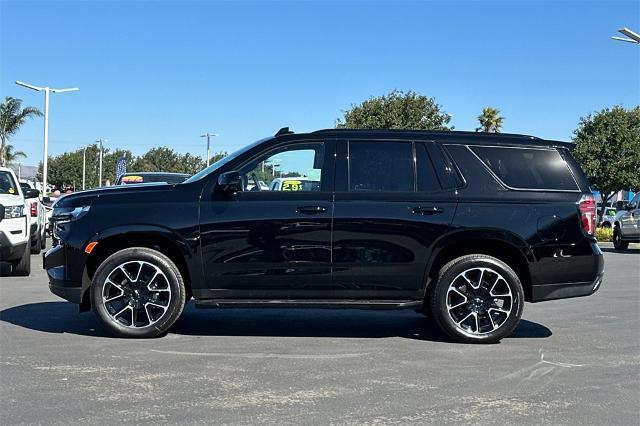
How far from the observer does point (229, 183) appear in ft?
19.2

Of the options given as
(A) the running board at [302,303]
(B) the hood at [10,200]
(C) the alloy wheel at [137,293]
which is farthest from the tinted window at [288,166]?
(B) the hood at [10,200]

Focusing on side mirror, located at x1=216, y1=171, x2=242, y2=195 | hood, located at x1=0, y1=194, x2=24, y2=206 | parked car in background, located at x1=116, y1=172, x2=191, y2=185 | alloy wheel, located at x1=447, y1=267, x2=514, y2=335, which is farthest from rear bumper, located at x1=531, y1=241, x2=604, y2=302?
parked car in background, located at x1=116, y1=172, x2=191, y2=185

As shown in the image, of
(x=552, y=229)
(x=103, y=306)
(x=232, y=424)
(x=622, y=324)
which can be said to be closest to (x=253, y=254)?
(x=103, y=306)

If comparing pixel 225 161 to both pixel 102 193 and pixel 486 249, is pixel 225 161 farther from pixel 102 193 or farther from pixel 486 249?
pixel 486 249

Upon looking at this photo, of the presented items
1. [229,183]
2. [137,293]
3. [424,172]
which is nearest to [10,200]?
[137,293]

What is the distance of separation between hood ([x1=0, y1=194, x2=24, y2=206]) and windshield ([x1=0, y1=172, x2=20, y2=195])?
699mm

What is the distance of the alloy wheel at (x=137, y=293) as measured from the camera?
19.7 feet

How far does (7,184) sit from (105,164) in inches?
3492

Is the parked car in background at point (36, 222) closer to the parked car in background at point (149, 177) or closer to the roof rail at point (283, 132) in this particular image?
the parked car in background at point (149, 177)

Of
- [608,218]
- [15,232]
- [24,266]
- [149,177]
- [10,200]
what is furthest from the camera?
[608,218]

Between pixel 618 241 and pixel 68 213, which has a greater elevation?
pixel 68 213

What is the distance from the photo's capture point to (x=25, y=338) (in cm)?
610

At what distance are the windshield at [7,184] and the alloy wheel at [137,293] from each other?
6.05 m

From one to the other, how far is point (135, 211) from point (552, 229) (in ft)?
12.5
